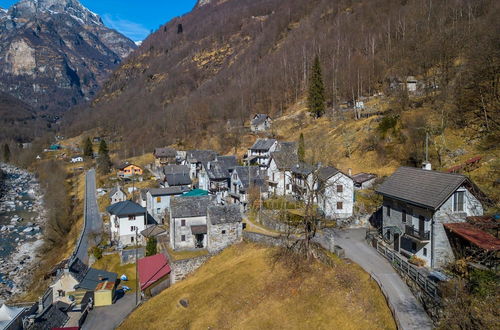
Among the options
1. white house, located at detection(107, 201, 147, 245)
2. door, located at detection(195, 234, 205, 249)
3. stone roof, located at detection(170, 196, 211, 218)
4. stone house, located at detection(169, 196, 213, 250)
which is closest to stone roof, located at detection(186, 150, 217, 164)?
white house, located at detection(107, 201, 147, 245)

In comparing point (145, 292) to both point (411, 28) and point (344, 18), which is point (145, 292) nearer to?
point (411, 28)

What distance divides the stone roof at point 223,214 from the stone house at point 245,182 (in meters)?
12.2

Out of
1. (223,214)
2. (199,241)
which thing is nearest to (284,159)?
(223,214)

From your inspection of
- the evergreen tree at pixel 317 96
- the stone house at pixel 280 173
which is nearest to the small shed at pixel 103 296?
the stone house at pixel 280 173

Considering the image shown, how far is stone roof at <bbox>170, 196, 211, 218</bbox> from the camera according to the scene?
36156mm

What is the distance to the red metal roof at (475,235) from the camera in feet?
61.8

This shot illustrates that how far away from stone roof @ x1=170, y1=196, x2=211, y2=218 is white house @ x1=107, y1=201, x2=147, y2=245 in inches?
482

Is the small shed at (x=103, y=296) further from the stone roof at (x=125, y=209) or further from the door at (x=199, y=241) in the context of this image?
the stone roof at (x=125, y=209)

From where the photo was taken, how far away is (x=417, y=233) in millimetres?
24625

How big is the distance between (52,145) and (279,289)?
532ft

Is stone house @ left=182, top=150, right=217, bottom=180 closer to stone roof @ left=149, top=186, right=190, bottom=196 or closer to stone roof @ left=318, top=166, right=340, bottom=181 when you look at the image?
stone roof @ left=149, top=186, right=190, bottom=196

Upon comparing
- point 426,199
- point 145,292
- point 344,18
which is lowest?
point 145,292

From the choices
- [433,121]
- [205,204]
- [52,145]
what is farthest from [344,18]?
[52,145]

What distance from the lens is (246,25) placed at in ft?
595
